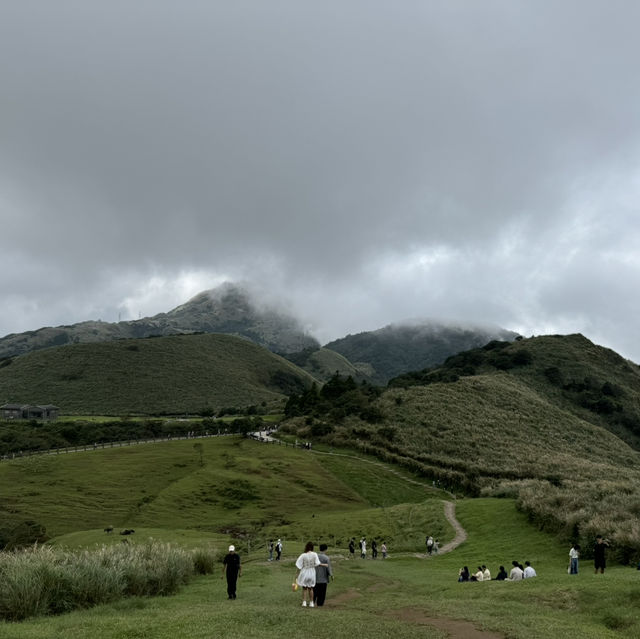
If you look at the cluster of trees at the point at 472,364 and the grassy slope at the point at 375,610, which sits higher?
the cluster of trees at the point at 472,364

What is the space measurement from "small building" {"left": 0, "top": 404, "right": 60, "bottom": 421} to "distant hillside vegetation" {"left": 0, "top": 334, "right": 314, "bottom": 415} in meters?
15.8

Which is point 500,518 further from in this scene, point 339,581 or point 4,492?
point 4,492

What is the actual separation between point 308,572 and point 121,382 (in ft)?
532

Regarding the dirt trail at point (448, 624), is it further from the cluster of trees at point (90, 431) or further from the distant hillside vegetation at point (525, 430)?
the cluster of trees at point (90, 431)

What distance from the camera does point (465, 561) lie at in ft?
102

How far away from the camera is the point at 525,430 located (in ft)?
288

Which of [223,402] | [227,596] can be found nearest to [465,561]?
[227,596]

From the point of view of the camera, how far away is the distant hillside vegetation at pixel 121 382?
5856 inches

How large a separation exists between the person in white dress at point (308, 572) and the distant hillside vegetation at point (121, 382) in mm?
134327

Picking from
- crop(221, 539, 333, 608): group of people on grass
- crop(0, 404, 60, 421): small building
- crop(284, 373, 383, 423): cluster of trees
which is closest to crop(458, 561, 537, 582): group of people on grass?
crop(221, 539, 333, 608): group of people on grass

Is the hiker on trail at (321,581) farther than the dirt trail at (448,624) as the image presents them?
Yes

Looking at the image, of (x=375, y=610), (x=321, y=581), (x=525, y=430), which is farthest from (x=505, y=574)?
(x=525, y=430)

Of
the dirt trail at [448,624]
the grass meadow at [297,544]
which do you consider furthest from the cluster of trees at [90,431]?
the dirt trail at [448,624]

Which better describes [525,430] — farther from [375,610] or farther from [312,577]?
[312,577]
